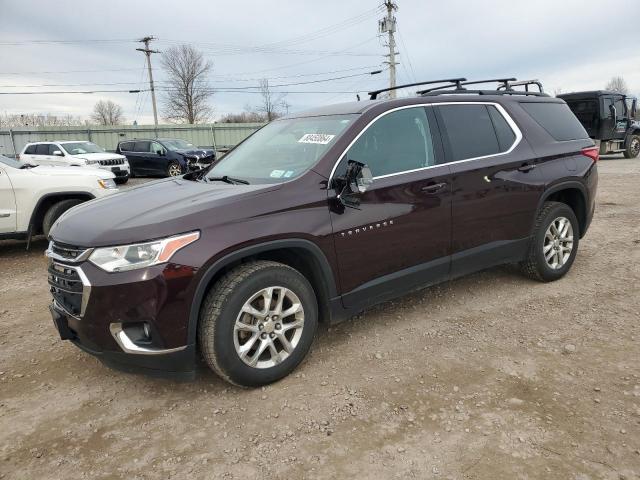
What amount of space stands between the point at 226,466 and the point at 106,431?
2.59 feet

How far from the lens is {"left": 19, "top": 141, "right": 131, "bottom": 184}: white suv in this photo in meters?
15.4

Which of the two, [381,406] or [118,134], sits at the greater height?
[118,134]

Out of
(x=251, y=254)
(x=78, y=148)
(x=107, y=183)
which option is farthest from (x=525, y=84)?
(x=78, y=148)

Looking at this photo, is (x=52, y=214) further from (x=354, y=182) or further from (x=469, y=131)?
(x=469, y=131)

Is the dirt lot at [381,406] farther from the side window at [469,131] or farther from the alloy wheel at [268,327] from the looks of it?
the side window at [469,131]

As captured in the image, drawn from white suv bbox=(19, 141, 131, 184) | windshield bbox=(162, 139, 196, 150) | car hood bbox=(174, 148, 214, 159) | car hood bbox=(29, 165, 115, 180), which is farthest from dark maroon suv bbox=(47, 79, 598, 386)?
windshield bbox=(162, 139, 196, 150)

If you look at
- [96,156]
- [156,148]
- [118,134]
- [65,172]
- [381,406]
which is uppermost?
[118,134]

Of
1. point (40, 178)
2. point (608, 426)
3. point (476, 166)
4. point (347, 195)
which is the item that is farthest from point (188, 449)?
point (40, 178)

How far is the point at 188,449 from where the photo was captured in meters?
2.41

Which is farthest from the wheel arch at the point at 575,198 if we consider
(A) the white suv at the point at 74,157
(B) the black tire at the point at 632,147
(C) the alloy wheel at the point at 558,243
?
(B) the black tire at the point at 632,147

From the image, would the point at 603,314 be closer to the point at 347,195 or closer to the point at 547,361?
the point at 547,361

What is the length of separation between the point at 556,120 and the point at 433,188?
1971 mm

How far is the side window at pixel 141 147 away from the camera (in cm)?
1858

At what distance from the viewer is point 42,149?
16422mm
